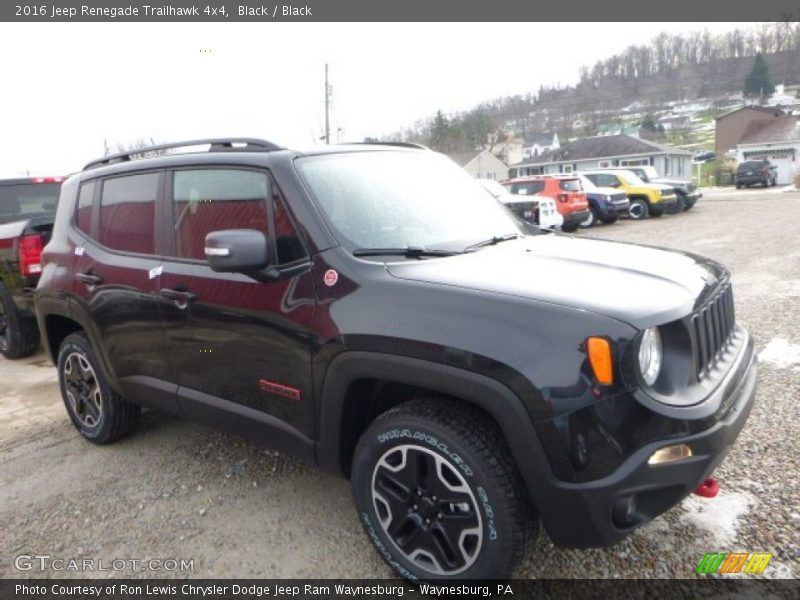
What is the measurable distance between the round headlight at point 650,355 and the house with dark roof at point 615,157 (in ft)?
167

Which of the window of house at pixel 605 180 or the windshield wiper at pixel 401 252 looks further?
the window of house at pixel 605 180

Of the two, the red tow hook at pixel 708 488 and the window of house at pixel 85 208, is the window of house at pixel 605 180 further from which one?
the red tow hook at pixel 708 488

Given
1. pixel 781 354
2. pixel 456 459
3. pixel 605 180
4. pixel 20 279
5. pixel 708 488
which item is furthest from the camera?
pixel 605 180

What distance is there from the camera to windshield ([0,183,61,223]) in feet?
24.0

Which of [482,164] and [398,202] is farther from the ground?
[482,164]

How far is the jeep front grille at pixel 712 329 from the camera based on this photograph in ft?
7.74

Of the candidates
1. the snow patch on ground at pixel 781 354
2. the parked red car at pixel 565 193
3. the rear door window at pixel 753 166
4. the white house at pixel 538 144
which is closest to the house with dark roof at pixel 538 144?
the white house at pixel 538 144

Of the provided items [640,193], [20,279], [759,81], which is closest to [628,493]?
[20,279]

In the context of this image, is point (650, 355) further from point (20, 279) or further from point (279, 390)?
point (20, 279)

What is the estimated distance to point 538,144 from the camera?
92.1 meters

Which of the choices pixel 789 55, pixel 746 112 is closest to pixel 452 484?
pixel 746 112

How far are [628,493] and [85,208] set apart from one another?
12.4 feet

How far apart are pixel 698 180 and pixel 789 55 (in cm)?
5823

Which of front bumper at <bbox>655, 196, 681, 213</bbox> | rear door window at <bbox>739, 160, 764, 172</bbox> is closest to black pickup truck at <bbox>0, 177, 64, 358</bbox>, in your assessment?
front bumper at <bbox>655, 196, 681, 213</bbox>
